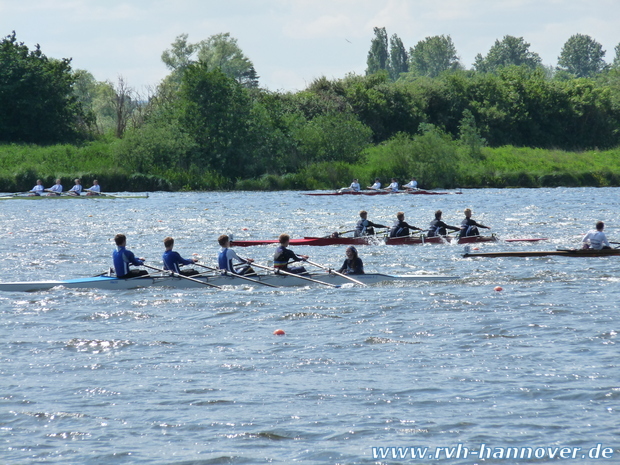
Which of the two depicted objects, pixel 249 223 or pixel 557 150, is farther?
pixel 557 150

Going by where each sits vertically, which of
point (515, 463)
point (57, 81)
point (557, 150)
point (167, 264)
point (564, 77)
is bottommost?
point (515, 463)

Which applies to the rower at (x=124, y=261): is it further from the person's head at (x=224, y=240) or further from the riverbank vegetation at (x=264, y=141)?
the riverbank vegetation at (x=264, y=141)

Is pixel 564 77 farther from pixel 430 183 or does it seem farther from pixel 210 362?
pixel 210 362

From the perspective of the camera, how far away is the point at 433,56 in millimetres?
196875

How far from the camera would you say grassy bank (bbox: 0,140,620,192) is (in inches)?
2566

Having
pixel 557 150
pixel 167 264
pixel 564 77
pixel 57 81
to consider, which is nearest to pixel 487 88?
pixel 557 150

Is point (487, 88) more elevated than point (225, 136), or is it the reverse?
point (487, 88)

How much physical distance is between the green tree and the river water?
169ft

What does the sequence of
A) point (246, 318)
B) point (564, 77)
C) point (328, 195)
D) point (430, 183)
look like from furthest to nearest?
point (564, 77), point (430, 183), point (328, 195), point (246, 318)

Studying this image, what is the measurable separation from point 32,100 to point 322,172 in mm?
26707

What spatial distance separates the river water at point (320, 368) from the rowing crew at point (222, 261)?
57 centimetres

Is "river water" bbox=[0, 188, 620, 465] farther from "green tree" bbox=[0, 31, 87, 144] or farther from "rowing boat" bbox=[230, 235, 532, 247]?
"green tree" bbox=[0, 31, 87, 144]

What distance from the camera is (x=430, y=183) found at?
69250 mm

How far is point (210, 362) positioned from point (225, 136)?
5806cm
